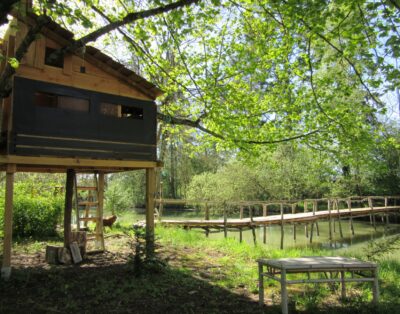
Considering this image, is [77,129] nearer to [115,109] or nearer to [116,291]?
[115,109]

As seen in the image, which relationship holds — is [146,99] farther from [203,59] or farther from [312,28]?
[312,28]

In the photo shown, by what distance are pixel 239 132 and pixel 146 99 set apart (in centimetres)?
348

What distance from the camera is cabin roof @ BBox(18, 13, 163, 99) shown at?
7.95 metres

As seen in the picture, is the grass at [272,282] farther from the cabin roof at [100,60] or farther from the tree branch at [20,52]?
the tree branch at [20,52]

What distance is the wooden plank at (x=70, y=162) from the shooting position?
7.20 meters

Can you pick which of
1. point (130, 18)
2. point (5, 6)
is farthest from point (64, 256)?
point (5, 6)

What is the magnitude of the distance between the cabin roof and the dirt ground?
15.2 ft

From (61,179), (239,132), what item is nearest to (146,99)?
(239,132)

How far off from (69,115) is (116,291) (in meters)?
4.14

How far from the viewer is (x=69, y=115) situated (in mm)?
A: 8047

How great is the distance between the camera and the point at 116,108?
9.14 metres

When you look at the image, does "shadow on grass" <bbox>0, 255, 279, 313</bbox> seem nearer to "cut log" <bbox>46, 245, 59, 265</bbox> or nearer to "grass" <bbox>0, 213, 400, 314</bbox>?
"grass" <bbox>0, 213, 400, 314</bbox>

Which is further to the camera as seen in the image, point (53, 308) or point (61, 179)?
point (61, 179)

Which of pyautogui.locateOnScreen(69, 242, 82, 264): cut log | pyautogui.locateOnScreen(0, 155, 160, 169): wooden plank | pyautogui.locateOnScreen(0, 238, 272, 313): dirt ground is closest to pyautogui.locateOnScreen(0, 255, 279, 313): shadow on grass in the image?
pyautogui.locateOnScreen(0, 238, 272, 313): dirt ground
